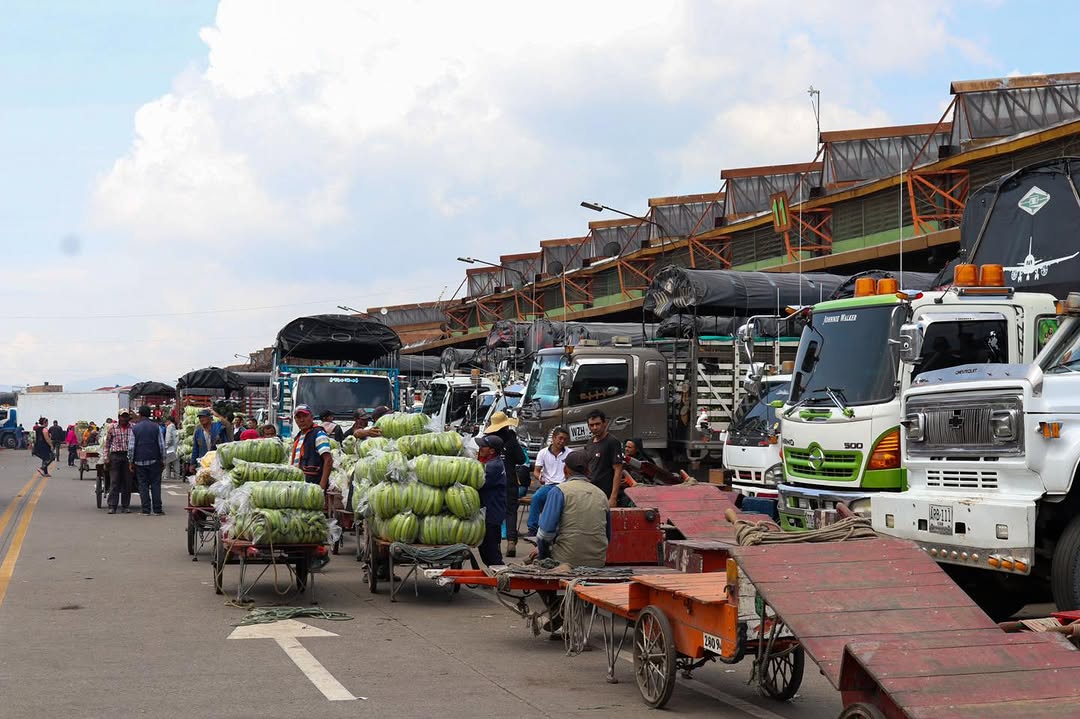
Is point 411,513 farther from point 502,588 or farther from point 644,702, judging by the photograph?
point 644,702

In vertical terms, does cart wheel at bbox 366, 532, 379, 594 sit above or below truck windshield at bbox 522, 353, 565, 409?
below

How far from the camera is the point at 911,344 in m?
11.2

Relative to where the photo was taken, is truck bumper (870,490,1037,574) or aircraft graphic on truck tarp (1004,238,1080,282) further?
aircraft graphic on truck tarp (1004,238,1080,282)

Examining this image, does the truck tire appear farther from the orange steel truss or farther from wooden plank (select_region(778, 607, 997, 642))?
the orange steel truss

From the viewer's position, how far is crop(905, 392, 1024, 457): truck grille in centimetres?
964

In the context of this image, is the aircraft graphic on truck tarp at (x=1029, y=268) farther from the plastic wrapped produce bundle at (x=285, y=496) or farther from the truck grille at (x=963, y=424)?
the plastic wrapped produce bundle at (x=285, y=496)

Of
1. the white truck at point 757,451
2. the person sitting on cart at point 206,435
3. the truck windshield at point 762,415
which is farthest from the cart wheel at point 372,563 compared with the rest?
the person sitting on cart at point 206,435

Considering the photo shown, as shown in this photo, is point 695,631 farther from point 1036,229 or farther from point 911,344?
point 1036,229

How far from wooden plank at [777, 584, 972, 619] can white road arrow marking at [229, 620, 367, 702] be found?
10.3 ft

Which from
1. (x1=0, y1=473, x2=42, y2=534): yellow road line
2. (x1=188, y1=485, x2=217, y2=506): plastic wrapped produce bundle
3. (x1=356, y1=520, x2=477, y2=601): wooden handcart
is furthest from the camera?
(x1=0, y1=473, x2=42, y2=534): yellow road line

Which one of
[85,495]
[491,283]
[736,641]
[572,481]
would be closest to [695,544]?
[572,481]

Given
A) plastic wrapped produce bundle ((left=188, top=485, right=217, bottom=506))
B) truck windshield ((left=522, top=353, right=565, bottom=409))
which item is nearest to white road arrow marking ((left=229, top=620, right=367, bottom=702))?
plastic wrapped produce bundle ((left=188, top=485, right=217, bottom=506))

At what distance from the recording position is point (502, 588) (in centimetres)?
1019

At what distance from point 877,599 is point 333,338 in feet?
79.3
